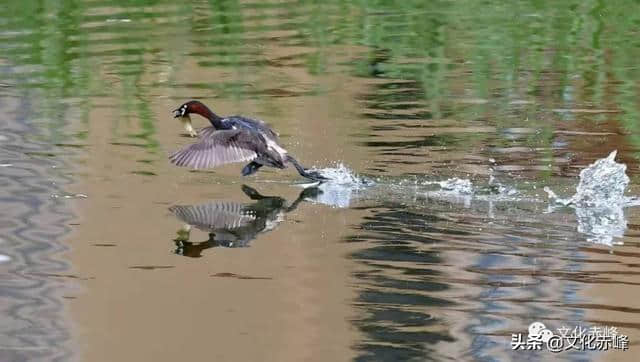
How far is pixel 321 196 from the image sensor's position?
9.60 meters

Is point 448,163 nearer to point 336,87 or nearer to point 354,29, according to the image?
point 336,87

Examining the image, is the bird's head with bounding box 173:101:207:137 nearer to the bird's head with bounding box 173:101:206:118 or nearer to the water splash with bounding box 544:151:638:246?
the bird's head with bounding box 173:101:206:118

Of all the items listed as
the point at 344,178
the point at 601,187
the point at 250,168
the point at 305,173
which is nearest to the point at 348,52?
the point at 250,168

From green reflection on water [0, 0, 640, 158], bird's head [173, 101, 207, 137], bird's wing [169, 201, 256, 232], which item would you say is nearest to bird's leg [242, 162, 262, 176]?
bird's head [173, 101, 207, 137]

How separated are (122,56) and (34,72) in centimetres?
117

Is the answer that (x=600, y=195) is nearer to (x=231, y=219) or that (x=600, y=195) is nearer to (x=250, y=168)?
(x=231, y=219)

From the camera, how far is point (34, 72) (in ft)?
45.8

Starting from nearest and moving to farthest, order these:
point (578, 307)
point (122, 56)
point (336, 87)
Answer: point (578, 307) < point (336, 87) < point (122, 56)

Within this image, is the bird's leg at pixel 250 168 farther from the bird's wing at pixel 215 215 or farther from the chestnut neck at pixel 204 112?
the bird's wing at pixel 215 215

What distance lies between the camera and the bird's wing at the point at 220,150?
381 inches

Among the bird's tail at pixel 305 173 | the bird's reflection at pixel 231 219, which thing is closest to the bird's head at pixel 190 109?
the bird's tail at pixel 305 173

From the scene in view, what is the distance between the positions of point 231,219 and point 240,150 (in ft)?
3.16

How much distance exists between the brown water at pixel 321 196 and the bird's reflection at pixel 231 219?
30 millimetres

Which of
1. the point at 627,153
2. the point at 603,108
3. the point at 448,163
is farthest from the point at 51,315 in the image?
the point at 603,108
